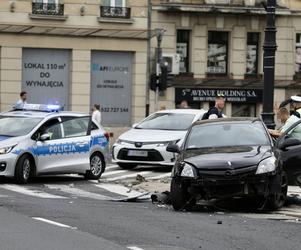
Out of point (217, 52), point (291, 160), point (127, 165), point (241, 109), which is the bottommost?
point (127, 165)

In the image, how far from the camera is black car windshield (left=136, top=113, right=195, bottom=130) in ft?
70.0

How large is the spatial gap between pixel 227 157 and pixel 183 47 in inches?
878

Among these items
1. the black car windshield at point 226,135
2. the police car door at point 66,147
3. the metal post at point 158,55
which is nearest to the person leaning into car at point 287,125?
the black car windshield at point 226,135

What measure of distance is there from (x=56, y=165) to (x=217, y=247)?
29.6ft

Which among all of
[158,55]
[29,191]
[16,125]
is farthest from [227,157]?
[158,55]

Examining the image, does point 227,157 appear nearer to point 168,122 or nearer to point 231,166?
point 231,166

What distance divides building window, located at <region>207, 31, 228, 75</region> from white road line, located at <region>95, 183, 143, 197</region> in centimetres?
1763

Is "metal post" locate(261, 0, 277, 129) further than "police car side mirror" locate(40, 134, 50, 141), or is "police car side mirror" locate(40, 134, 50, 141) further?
"police car side mirror" locate(40, 134, 50, 141)

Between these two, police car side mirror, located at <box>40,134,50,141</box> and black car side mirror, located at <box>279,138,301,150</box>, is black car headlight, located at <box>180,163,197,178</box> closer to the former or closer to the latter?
black car side mirror, located at <box>279,138,301,150</box>

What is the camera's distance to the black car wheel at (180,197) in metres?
12.4

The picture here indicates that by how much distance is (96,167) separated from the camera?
18.7m

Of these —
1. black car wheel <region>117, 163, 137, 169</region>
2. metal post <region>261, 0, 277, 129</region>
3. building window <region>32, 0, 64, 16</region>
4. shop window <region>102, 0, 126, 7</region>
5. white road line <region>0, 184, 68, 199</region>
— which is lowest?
black car wheel <region>117, 163, 137, 169</region>

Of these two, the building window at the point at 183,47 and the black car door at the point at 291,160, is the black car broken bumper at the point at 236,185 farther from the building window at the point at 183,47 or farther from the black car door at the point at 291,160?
the building window at the point at 183,47

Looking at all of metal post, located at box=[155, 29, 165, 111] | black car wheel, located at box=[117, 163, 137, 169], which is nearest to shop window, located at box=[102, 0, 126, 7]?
metal post, located at box=[155, 29, 165, 111]
